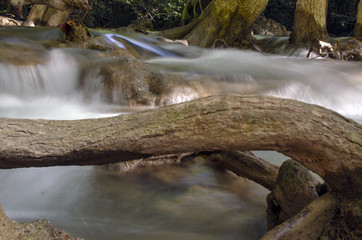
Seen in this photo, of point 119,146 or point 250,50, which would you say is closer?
point 119,146

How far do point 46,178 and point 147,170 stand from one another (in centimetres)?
95

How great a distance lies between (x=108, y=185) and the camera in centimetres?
300

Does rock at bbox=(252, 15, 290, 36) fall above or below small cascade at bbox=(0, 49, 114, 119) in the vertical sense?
above

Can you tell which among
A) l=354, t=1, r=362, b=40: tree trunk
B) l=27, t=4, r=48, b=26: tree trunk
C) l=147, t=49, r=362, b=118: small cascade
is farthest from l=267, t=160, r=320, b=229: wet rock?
l=27, t=4, r=48, b=26: tree trunk

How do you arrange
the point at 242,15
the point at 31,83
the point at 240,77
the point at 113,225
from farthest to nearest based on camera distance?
the point at 242,15
the point at 240,77
the point at 31,83
the point at 113,225

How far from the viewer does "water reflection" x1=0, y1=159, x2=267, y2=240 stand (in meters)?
2.27

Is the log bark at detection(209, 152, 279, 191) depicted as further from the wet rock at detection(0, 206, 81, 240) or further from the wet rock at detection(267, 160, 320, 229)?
the wet rock at detection(0, 206, 81, 240)

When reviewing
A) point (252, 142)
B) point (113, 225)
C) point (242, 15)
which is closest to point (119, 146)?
point (252, 142)

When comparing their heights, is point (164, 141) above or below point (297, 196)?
above

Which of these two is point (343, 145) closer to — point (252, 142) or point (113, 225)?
point (252, 142)

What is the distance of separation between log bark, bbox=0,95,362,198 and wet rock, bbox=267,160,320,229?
0.28 m

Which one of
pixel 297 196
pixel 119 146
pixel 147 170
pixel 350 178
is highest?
pixel 119 146

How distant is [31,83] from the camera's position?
548 centimetres

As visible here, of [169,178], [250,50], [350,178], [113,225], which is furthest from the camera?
[250,50]
